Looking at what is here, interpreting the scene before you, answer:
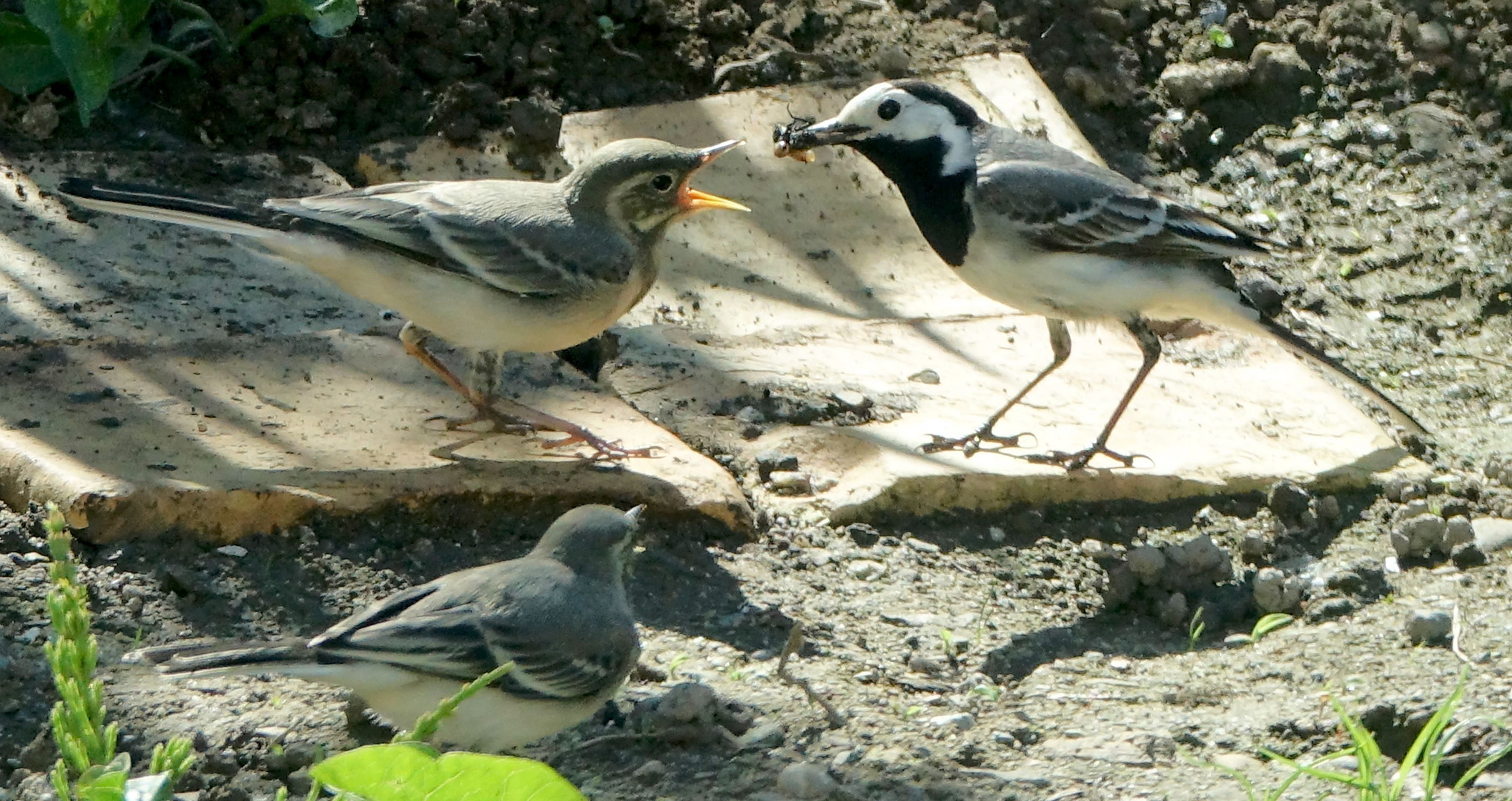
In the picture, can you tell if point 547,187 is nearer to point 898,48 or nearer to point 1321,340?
point 898,48

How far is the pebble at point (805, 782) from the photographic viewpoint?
3402 millimetres

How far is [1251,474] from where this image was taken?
5.42 m

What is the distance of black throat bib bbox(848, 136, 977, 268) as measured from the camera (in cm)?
591

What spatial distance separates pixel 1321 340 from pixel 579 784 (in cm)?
410

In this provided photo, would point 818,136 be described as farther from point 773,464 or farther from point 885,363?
point 773,464

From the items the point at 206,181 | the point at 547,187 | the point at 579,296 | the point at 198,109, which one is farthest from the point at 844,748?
the point at 198,109

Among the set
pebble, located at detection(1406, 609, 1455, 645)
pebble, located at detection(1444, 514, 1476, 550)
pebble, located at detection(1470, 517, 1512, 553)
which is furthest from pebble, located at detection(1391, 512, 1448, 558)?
pebble, located at detection(1406, 609, 1455, 645)

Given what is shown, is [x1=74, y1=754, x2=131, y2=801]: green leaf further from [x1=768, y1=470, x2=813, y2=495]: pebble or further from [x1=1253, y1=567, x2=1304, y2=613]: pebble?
[x1=1253, y1=567, x2=1304, y2=613]: pebble

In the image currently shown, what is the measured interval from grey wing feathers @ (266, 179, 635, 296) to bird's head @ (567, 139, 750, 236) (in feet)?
0.32

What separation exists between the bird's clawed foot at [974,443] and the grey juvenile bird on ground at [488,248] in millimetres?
993

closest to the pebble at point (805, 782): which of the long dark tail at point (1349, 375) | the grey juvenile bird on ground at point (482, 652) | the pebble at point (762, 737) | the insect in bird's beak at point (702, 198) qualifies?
the pebble at point (762, 737)

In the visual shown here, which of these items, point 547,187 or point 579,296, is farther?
point 547,187

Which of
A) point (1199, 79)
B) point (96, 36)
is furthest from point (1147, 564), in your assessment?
point (96, 36)

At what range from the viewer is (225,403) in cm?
470
